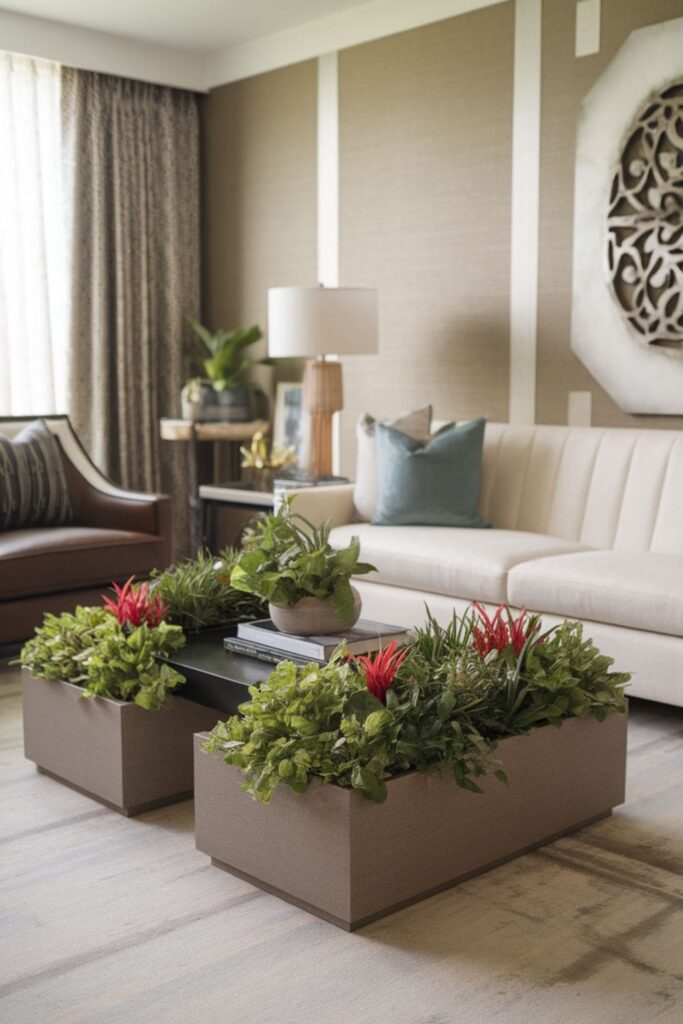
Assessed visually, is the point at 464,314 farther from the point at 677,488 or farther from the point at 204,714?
the point at 204,714

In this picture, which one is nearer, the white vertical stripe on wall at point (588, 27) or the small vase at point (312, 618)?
the small vase at point (312, 618)

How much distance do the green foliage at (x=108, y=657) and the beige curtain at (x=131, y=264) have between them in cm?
300

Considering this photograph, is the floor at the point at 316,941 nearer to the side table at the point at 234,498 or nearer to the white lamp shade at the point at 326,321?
the side table at the point at 234,498

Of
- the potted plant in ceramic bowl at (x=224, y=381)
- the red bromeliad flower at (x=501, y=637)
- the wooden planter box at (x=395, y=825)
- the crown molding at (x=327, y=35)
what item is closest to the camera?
the wooden planter box at (x=395, y=825)

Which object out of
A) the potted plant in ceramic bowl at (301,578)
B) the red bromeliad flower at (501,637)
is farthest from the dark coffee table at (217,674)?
the red bromeliad flower at (501,637)

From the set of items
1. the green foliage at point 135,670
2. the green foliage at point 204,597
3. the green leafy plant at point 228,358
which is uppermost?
the green leafy plant at point 228,358

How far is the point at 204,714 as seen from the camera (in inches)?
109

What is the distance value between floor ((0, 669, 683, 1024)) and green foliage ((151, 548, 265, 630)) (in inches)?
22.5

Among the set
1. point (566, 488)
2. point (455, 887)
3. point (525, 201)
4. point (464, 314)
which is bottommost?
point (455, 887)

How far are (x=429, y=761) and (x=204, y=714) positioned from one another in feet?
2.65

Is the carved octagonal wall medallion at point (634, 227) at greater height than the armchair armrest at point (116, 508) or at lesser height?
greater

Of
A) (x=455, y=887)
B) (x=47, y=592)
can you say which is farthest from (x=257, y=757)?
(x=47, y=592)

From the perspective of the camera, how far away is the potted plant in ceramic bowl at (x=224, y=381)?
18.2 feet

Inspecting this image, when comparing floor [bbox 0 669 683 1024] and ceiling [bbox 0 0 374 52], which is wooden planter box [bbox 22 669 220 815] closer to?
floor [bbox 0 669 683 1024]
